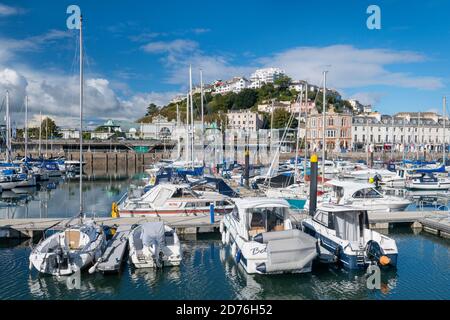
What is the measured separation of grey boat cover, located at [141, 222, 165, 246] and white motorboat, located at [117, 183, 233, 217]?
6419mm

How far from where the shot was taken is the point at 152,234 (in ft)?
57.9

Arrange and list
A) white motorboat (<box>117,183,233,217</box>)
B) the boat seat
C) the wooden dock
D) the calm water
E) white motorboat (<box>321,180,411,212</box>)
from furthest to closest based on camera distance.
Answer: white motorboat (<box>321,180,411,212</box>)
white motorboat (<box>117,183,233,217</box>)
the wooden dock
the boat seat
the calm water

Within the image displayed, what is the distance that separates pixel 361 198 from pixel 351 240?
975 centimetres

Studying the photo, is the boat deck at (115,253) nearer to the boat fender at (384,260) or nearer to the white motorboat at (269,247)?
the white motorboat at (269,247)

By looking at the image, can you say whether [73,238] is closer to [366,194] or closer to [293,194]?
[293,194]

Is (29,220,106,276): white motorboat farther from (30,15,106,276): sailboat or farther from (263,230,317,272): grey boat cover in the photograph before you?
(263,230,317,272): grey boat cover

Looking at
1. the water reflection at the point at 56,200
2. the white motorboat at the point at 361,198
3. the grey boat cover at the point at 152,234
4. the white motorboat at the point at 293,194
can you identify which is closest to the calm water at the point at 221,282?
the grey boat cover at the point at 152,234

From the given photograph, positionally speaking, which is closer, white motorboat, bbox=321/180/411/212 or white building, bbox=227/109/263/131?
white motorboat, bbox=321/180/411/212

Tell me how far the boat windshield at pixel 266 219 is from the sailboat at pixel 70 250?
23.2 ft

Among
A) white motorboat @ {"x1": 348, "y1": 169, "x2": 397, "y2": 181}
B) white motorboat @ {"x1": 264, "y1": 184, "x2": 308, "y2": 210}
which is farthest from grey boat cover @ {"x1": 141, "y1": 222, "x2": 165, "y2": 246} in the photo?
white motorboat @ {"x1": 348, "y1": 169, "x2": 397, "y2": 181}

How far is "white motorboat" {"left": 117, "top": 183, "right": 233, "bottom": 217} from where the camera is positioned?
25000 mm

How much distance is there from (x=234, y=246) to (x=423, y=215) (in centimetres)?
1450

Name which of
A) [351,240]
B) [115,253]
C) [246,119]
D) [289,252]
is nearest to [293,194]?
[351,240]
